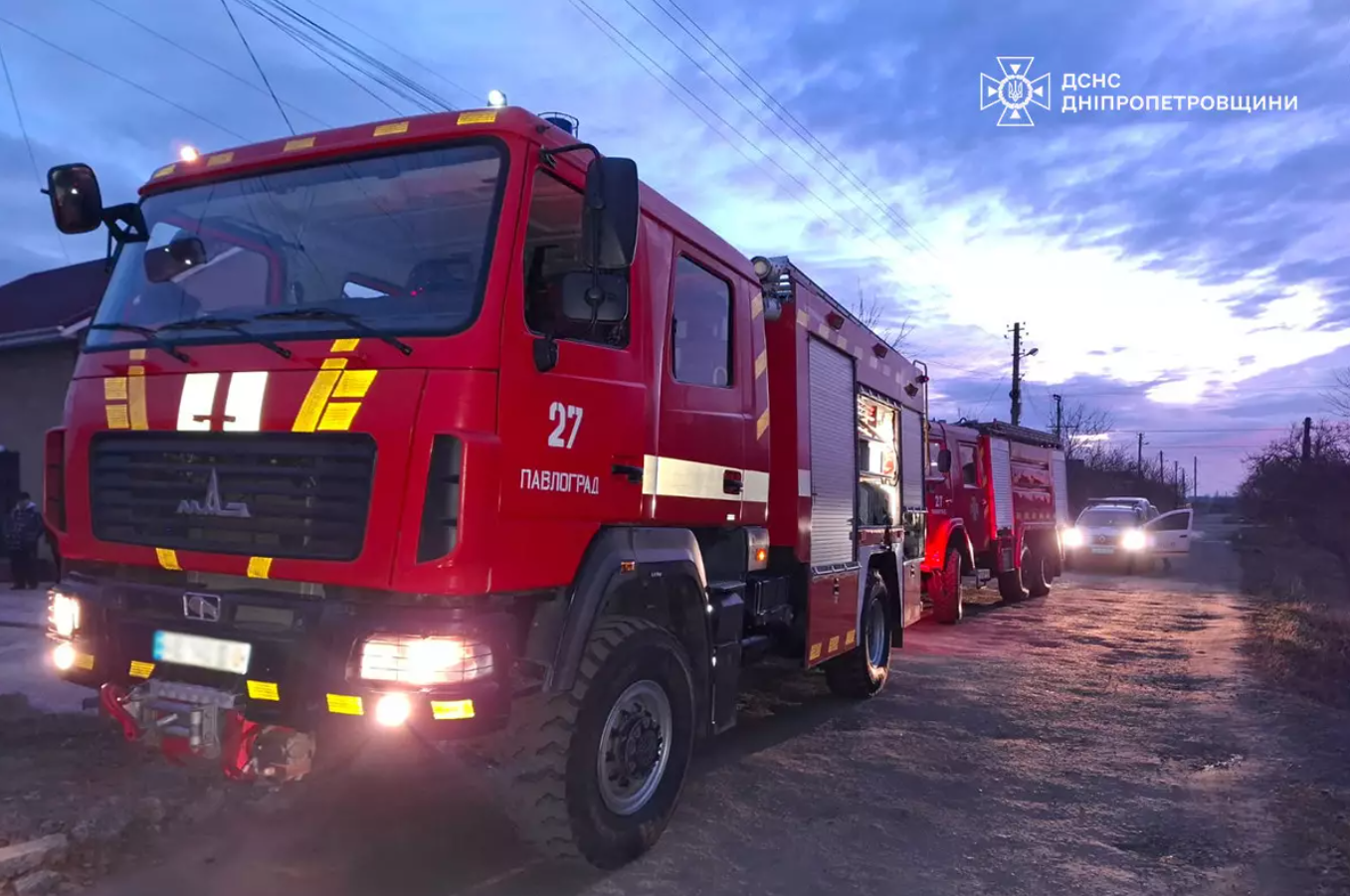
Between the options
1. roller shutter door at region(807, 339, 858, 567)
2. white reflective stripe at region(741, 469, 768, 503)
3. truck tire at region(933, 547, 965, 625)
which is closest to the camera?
white reflective stripe at region(741, 469, 768, 503)

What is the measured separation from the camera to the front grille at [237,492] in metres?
3.47

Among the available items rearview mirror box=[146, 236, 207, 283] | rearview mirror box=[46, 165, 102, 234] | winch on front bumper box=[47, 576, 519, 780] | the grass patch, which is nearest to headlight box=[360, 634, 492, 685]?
winch on front bumper box=[47, 576, 519, 780]

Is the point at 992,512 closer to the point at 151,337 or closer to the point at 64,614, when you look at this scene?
the point at 151,337

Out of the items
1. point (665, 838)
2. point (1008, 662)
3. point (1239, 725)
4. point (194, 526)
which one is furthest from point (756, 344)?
point (1008, 662)

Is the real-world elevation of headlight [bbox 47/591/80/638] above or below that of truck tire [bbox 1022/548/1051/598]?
above

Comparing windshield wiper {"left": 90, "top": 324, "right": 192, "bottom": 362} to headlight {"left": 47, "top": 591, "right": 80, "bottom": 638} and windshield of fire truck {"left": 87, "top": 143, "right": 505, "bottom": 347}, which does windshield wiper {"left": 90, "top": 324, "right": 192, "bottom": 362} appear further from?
headlight {"left": 47, "top": 591, "right": 80, "bottom": 638}

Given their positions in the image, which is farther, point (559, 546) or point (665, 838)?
point (665, 838)

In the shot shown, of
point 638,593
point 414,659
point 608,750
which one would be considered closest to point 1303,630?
point 638,593

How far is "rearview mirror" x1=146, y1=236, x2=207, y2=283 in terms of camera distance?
4.25 meters

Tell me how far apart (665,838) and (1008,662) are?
21.4ft

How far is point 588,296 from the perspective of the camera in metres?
3.79

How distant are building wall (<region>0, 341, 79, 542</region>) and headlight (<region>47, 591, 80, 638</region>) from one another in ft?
38.7

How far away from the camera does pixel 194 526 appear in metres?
3.74

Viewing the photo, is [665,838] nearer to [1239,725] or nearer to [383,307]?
[383,307]
